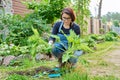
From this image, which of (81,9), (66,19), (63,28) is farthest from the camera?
(81,9)

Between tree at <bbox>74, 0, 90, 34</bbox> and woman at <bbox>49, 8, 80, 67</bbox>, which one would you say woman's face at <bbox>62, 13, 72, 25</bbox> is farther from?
tree at <bbox>74, 0, 90, 34</bbox>

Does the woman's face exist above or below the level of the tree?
above

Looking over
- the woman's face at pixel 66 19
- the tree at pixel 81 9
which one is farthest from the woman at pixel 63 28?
the tree at pixel 81 9

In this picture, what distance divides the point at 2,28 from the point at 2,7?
1.94 metres

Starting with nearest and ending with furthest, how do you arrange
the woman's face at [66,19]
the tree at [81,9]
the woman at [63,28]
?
the woman at [63,28] < the woman's face at [66,19] < the tree at [81,9]

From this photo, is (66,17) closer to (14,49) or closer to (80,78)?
(80,78)

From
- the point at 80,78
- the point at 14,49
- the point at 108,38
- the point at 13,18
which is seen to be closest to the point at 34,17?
the point at 13,18

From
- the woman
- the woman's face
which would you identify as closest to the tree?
the woman

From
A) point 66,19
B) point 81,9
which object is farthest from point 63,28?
point 81,9

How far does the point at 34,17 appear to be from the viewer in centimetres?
1018

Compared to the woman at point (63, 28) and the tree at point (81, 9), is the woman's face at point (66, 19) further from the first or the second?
the tree at point (81, 9)

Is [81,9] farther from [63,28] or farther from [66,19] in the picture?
[66,19]

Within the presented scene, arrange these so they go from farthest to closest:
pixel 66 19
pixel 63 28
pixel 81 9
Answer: pixel 81 9 < pixel 63 28 < pixel 66 19

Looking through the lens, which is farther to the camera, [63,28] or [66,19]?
[63,28]
